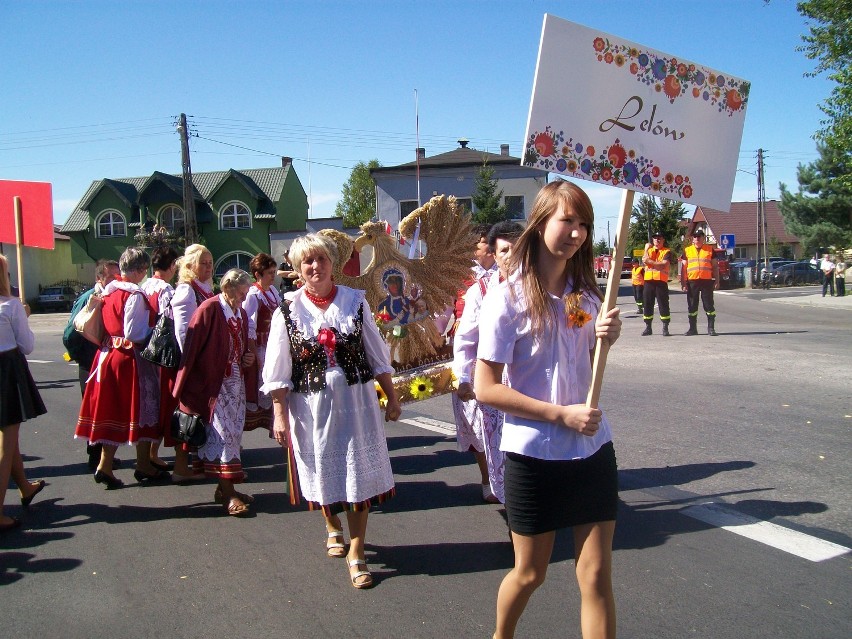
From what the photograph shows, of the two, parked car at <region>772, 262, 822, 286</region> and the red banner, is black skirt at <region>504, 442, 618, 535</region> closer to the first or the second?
the red banner

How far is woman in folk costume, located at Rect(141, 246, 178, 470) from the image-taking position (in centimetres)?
612

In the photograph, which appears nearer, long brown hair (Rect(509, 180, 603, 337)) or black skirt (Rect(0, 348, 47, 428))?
long brown hair (Rect(509, 180, 603, 337))

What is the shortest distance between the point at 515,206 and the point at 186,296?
35996 millimetres

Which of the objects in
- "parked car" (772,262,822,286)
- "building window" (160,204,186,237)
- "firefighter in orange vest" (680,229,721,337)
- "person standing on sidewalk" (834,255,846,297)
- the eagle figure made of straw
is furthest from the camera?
"building window" (160,204,186,237)

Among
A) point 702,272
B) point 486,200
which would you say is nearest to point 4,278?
point 702,272

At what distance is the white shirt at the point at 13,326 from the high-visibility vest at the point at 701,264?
12.3 m

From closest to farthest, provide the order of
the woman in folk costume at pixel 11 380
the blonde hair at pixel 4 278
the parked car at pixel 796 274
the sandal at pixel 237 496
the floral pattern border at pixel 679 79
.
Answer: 1. the floral pattern border at pixel 679 79
2. the blonde hair at pixel 4 278
3. the woman in folk costume at pixel 11 380
4. the sandal at pixel 237 496
5. the parked car at pixel 796 274

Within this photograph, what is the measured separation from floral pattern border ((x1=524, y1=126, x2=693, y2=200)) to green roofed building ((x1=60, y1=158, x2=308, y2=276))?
44.9 metres

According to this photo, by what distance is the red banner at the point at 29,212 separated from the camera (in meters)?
6.08

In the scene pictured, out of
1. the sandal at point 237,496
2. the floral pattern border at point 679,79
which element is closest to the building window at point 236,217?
the sandal at point 237,496

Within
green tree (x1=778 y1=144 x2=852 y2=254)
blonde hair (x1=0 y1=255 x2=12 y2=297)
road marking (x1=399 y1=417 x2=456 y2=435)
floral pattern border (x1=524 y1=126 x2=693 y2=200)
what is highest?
green tree (x1=778 y1=144 x2=852 y2=254)

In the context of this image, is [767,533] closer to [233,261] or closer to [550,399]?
[550,399]

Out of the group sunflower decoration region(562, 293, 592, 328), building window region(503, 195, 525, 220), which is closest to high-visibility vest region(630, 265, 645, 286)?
sunflower decoration region(562, 293, 592, 328)

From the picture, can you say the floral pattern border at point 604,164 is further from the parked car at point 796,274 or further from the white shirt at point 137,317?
the parked car at point 796,274
